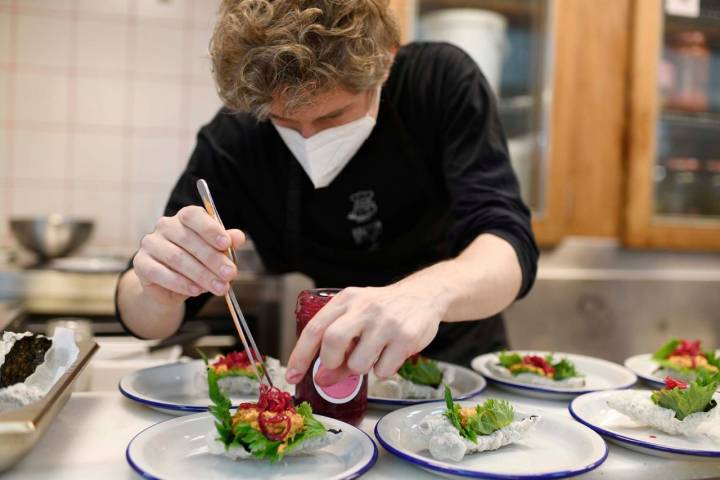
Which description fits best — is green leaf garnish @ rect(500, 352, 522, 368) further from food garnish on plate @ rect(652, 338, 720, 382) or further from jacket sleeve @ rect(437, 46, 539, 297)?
food garnish on plate @ rect(652, 338, 720, 382)

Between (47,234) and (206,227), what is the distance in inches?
61.6

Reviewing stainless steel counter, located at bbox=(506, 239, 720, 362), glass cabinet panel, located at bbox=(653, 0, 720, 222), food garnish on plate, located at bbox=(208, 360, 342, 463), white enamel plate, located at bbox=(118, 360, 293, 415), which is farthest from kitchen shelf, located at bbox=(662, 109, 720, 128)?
food garnish on plate, located at bbox=(208, 360, 342, 463)

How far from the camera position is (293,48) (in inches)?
35.7

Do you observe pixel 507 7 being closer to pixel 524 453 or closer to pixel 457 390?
pixel 457 390

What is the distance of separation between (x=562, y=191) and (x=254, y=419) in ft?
6.27

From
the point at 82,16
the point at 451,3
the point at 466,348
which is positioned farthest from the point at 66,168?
the point at 466,348

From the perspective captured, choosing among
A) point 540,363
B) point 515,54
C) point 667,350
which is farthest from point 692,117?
point 540,363

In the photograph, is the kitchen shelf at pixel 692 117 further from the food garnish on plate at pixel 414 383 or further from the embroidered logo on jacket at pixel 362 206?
the food garnish on plate at pixel 414 383

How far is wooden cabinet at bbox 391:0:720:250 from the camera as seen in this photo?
235cm

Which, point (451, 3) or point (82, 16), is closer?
point (451, 3)

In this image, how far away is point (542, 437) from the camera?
0.83 meters

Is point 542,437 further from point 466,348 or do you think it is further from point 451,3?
point 451,3

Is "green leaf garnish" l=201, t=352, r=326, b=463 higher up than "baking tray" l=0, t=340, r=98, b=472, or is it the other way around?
"baking tray" l=0, t=340, r=98, b=472

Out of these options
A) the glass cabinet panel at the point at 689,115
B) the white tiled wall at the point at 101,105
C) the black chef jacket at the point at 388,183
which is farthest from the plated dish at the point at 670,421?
the white tiled wall at the point at 101,105
